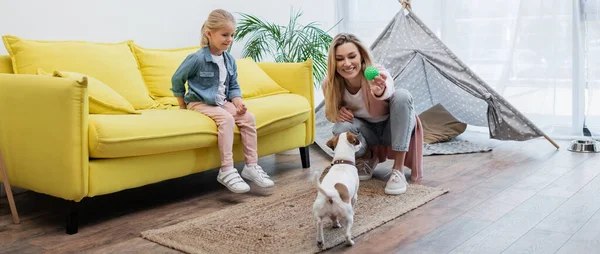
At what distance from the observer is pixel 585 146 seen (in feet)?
11.5

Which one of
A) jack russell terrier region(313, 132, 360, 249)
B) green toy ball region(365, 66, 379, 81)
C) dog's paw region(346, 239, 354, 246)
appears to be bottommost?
dog's paw region(346, 239, 354, 246)

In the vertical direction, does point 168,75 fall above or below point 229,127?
above

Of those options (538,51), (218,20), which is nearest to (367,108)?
(218,20)

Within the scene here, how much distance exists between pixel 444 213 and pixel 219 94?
3.64 ft

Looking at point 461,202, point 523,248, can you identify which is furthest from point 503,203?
point 523,248

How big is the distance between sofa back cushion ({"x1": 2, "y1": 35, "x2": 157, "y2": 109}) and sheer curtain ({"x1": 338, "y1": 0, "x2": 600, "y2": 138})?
7.83 ft

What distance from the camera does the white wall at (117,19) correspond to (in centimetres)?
290

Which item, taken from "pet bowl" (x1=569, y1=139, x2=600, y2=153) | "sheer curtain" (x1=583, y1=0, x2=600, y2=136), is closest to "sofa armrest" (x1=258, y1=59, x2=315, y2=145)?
"pet bowl" (x1=569, y1=139, x2=600, y2=153)

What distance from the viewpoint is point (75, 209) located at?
2.20m

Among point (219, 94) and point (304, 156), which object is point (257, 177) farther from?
point (304, 156)

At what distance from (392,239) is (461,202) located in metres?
0.56

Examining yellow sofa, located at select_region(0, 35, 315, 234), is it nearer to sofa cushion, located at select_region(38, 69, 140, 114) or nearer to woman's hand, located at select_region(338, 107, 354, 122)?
sofa cushion, located at select_region(38, 69, 140, 114)

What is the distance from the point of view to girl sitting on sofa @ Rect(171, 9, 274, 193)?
2.63m

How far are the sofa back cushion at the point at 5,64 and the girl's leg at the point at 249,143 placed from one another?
3.03 ft
